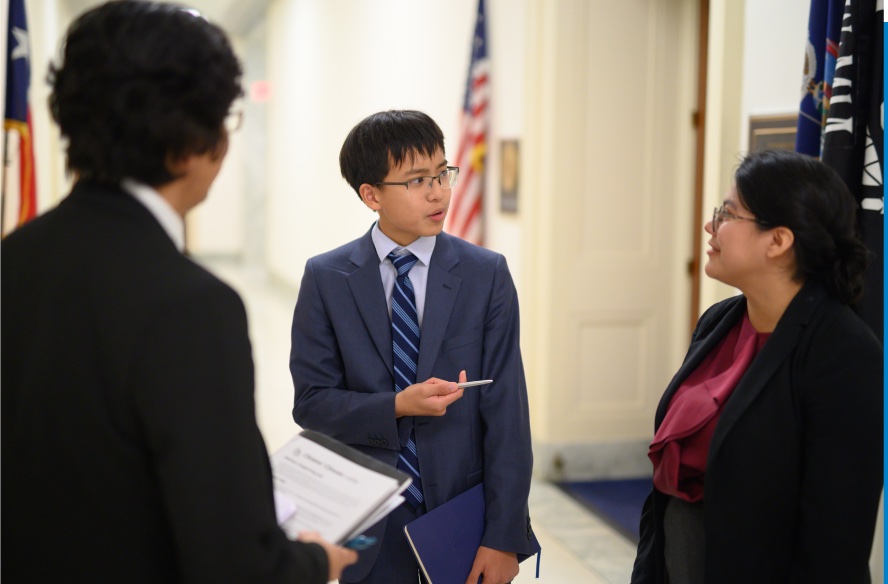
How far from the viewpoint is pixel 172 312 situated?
1163mm

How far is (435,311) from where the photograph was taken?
6.87ft

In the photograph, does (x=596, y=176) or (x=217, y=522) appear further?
(x=596, y=176)

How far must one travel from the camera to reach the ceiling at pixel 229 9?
46.2 feet

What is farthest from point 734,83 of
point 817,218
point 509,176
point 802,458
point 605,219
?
point 802,458

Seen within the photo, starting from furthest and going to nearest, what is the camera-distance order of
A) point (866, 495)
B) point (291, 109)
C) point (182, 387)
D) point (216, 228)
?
point (216, 228), point (291, 109), point (866, 495), point (182, 387)

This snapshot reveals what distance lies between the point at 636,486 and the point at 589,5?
2.63 metres

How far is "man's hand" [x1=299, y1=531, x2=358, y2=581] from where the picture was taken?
1.32 metres

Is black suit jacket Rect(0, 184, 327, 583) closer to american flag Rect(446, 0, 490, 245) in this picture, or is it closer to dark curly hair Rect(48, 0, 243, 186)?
dark curly hair Rect(48, 0, 243, 186)

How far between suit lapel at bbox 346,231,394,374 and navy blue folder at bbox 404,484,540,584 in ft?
1.11

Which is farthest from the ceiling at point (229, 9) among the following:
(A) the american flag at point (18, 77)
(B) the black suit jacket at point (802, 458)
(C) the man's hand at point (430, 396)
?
(B) the black suit jacket at point (802, 458)

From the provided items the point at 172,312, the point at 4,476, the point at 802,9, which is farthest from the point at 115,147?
the point at 802,9

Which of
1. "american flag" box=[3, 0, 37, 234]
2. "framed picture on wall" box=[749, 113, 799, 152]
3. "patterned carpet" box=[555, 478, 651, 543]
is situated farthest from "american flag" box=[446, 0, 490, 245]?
"american flag" box=[3, 0, 37, 234]

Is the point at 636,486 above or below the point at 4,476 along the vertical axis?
below

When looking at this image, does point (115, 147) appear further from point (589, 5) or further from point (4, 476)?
point (589, 5)
